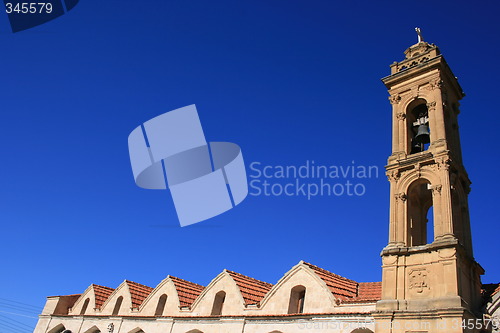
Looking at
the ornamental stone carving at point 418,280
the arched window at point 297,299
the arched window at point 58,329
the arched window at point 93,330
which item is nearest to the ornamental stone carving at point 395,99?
the ornamental stone carving at point 418,280

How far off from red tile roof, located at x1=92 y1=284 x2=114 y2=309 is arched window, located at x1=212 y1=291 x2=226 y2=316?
12223mm

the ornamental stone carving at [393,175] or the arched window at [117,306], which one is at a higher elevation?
the ornamental stone carving at [393,175]

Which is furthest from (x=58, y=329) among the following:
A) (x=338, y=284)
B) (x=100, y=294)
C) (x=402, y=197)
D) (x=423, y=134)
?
(x=423, y=134)

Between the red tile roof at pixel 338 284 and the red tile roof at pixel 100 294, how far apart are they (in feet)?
61.6

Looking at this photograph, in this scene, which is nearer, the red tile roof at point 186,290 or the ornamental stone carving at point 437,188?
the ornamental stone carving at point 437,188

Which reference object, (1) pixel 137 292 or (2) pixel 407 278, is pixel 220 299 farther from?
(2) pixel 407 278

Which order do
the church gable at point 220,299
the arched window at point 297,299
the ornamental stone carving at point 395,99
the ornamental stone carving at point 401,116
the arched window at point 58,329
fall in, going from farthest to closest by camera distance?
the arched window at point 58,329
the church gable at point 220,299
the ornamental stone carving at point 395,99
the arched window at point 297,299
the ornamental stone carving at point 401,116

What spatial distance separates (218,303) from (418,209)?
41.1ft

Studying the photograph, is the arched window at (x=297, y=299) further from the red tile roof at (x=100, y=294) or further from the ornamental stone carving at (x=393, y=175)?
the red tile roof at (x=100, y=294)

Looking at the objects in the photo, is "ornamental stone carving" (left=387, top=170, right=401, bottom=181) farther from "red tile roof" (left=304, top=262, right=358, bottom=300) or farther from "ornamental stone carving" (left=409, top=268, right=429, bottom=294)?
"red tile roof" (left=304, top=262, right=358, bottom=300)

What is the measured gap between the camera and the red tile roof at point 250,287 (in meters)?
22.4

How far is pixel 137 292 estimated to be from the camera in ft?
97.9

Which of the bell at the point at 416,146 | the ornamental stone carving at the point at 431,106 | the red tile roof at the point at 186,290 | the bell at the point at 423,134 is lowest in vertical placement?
the red tile roof at the point at 186,290

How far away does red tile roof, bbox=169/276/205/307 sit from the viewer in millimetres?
25808
